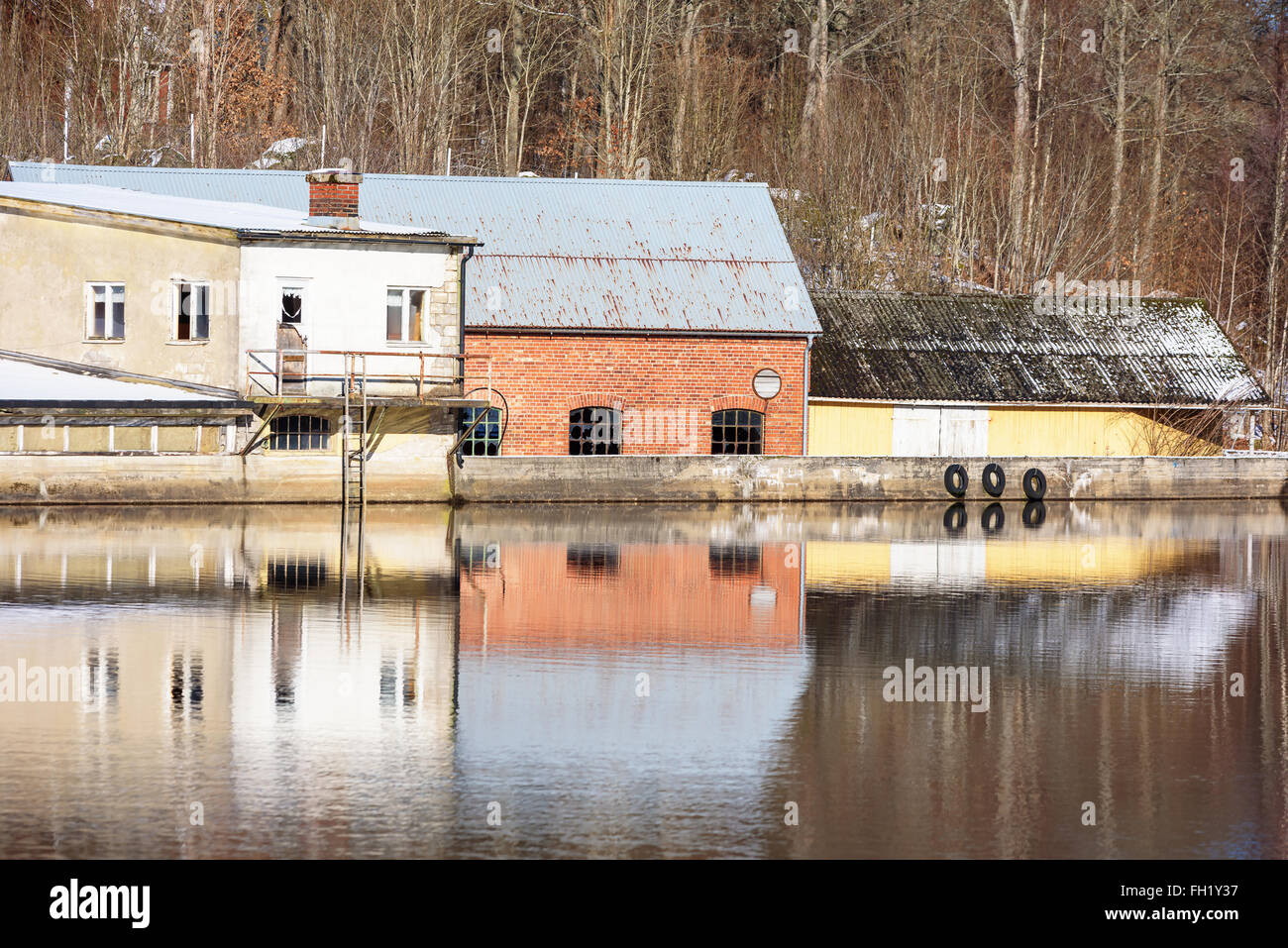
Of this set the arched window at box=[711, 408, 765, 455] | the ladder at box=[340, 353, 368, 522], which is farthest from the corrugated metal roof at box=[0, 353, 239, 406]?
the arched window at box=[711, 408, 765, 455]

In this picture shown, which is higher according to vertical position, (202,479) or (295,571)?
(202,479)

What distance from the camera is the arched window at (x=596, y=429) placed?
35.4m

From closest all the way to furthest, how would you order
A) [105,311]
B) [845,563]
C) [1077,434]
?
1. [845,563]
2. [105,311]
3. [1077,434]

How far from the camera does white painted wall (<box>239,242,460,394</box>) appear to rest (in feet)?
103

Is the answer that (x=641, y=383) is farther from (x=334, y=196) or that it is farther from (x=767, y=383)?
(x=334, y=196)

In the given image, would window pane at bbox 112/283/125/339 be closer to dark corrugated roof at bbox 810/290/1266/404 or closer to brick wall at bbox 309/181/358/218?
brick wall at bbox 309/181/358/218

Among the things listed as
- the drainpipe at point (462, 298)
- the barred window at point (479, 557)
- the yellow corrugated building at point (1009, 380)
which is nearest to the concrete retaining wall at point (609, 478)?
the yellow corrugated building at point (1009, 380)

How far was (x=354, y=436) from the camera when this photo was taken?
3103 centimetres

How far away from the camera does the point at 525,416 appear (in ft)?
115

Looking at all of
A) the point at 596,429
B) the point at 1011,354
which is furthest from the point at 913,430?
the point at 596,429

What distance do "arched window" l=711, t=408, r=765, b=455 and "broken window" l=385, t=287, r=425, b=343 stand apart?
7227mm

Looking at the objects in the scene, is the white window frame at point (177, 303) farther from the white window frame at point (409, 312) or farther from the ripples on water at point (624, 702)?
the ripples on water at point (624, 702)

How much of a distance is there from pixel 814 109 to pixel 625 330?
21.5m

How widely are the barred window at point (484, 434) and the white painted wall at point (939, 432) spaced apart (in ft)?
30.2
